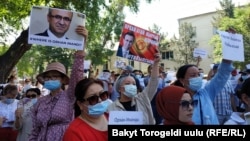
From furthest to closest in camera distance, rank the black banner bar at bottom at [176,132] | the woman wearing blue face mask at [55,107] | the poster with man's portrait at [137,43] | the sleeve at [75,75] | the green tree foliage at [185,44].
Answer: the green tree foliage at [185,44]
the poster with man's portrait at [137,43]
the sleeve at [75,75]
the woman wearing blue face mask at [55,107]
the black banner bar at bottom at [176,132]

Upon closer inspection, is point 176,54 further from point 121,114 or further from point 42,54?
point 121,114

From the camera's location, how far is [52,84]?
3.88 meters

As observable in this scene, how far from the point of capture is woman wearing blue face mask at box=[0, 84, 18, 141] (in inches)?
250

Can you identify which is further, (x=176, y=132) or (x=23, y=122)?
(x=23, y=122)

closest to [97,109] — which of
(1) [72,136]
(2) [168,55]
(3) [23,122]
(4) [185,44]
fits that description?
Result: (1) [72,136]

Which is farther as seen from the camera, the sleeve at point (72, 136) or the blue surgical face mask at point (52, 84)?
the blue surgical face mask at point (52, 84)

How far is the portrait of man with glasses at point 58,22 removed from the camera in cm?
421

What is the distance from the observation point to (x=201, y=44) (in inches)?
2007

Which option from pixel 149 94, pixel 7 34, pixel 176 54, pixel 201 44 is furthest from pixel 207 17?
pixel 149 94

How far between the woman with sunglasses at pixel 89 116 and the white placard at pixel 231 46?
1.69 metres

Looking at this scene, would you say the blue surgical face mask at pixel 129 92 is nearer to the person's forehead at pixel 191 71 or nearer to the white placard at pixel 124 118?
the person's forehead at pixel 191 71

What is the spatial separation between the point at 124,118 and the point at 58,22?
180 centimetres

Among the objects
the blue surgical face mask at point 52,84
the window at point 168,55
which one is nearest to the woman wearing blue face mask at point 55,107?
the blue surgical face mask at point 52,84

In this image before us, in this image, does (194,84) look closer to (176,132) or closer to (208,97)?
(208,97)
